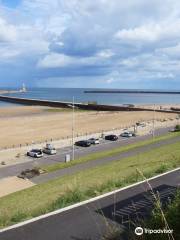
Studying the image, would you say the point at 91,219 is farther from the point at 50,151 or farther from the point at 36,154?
the point at 50,151

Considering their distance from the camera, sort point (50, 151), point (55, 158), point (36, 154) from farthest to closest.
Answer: point (50, 151) → point (36, 154) → point (55, 158)

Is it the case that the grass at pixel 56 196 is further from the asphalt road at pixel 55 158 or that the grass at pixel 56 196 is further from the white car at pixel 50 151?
the white car at pixel 50 151

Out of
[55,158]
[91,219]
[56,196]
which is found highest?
[91,219]

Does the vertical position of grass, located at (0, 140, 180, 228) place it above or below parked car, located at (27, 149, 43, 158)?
above

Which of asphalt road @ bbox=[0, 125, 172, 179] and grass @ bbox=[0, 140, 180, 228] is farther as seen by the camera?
asphalt road @ bbox=[0, 125, 172, 179]

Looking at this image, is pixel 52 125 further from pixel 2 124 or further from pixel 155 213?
pixel 155 213

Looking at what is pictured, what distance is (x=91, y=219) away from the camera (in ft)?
35.7

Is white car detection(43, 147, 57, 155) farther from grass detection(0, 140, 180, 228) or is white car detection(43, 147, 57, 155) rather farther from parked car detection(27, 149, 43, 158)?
grass detection(0, 140, 180, 228)

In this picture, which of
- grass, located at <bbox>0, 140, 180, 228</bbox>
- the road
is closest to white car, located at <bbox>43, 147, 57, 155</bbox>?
grass, located at <bbox>0, 140, 180, 228</bbox>

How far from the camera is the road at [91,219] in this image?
978cm

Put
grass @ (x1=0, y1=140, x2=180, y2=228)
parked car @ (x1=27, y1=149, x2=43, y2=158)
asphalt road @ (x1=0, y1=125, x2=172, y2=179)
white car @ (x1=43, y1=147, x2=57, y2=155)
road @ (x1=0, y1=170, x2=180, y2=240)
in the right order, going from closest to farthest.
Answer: road @ (x1=0, y1=170, x2=180, y2=240) → grass @ (x1=0, y1=140, x2=180, y2=228) → asphalt road @ (x1=0, y1=125, x2=172, y2=179) → parked car @ (x1=27, y1=149, x2=43, y2=158) → white car @ (x1=43, y1=147, x2=57, y2=155)

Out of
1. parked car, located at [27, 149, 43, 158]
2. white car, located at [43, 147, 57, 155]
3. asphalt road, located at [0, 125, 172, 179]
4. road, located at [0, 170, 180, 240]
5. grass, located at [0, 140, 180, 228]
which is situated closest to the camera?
road, located at [0, 170, 180, 240]

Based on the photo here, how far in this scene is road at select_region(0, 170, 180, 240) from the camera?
32.1ft

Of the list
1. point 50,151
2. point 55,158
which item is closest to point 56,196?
point 55,158
